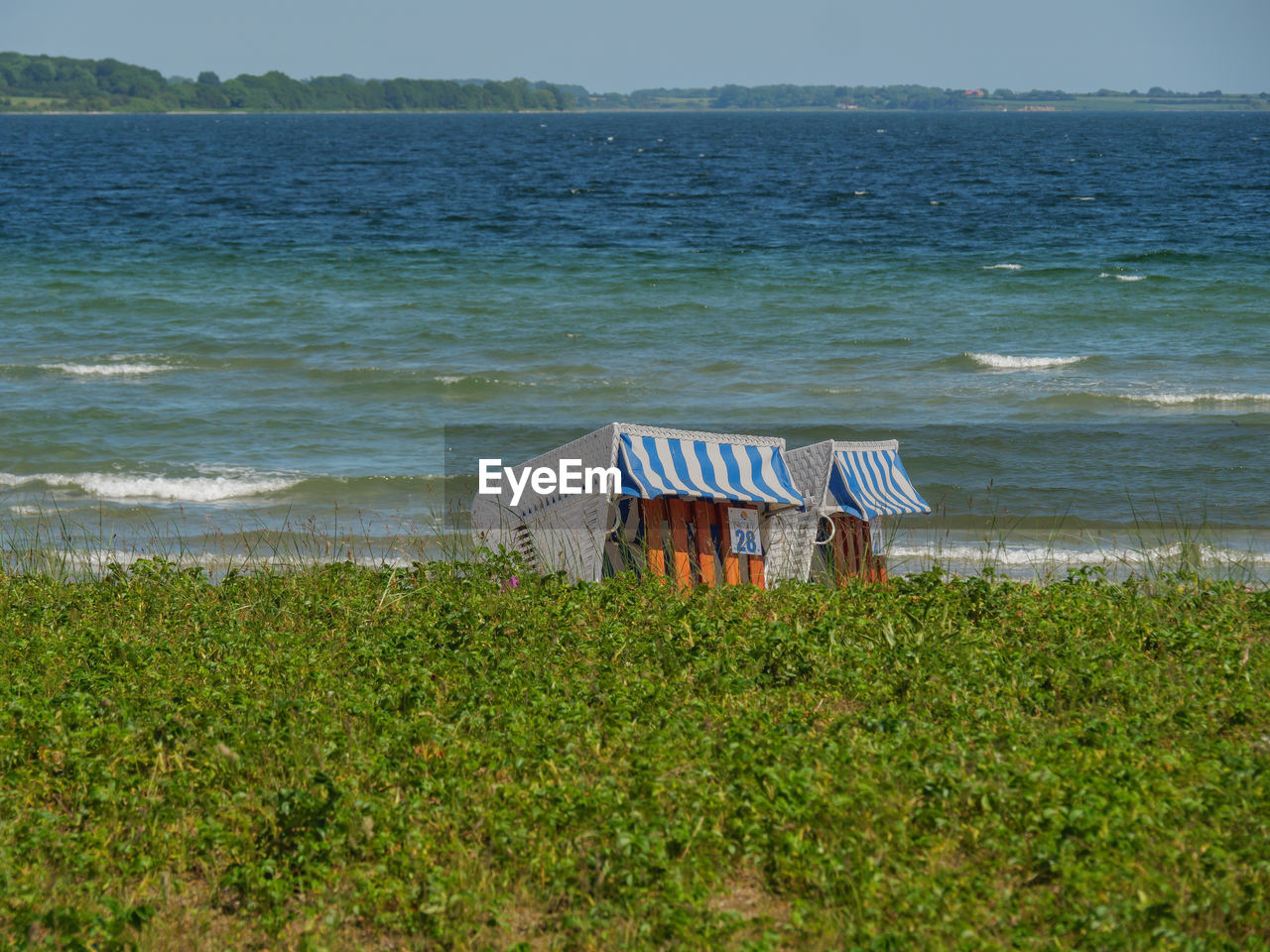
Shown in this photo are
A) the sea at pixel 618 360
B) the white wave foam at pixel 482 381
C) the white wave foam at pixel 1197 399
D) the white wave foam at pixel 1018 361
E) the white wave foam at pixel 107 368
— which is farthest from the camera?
the white wave foam at pixel 1018 361

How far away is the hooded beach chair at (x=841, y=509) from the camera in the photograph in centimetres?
779

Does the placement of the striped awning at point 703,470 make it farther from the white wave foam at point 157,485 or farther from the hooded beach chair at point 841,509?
the white wave foam at point 157,485

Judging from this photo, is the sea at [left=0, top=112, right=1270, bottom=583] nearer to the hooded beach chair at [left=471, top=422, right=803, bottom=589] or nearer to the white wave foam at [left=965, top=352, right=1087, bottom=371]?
the white wave foam at [left=965, top=352, right=1087, bottom=371]

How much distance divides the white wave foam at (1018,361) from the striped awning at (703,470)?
11.9m

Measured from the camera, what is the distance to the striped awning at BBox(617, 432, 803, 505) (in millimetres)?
7121

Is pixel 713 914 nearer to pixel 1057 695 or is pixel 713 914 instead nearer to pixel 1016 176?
pixel 1057 695

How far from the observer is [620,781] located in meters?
4.32

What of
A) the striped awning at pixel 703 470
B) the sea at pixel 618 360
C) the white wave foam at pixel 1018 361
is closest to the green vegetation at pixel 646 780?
the striped awning at pixel 703 470

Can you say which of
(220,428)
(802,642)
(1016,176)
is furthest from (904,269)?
(1016,176)

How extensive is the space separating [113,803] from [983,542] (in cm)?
831

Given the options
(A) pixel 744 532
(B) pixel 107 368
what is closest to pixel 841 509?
(A) pixel 744 532

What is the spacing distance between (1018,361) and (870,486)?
11.8m

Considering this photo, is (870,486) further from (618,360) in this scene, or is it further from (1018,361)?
(1018,361)

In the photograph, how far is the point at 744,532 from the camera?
7738 millimetres
